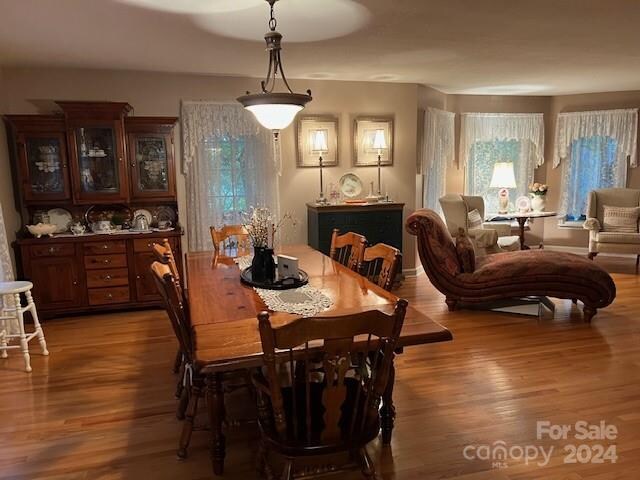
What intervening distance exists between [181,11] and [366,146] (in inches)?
121

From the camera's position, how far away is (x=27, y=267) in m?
4.32

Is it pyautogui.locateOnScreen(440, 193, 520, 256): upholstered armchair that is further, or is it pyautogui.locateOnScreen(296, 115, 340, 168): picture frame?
pyautogui.locateOnScreen(440, 193, 520, 256): upholstered armchair

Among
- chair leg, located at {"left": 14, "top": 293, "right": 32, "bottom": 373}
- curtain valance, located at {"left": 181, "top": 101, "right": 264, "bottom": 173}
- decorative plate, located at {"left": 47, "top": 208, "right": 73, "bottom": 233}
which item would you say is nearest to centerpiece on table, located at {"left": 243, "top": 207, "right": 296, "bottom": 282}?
chair leg, located at {"left": 14, "top": 293, "right": 32, "bottom": 373}

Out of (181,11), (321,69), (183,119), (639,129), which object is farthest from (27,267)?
(639,129)

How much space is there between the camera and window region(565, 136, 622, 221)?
6.91 meters

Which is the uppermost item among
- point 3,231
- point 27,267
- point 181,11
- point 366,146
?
point 181,11

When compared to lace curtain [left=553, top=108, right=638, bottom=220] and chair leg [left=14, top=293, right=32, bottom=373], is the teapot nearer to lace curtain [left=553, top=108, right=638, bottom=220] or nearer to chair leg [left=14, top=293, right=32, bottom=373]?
chair leg [left=14, top=293, right=32, bottom=373]

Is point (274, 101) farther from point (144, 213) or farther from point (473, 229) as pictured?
point (473, 229)

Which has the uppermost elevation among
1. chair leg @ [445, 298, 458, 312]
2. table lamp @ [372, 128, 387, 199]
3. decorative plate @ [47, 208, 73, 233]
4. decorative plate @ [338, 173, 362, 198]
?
table lamp @ [372, 128, 387, 199]

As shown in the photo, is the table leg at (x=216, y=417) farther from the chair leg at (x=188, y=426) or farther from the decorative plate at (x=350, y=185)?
the decorative plate at (x=350, y=185)

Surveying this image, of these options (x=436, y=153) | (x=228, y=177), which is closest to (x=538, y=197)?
(x=436, y=153)

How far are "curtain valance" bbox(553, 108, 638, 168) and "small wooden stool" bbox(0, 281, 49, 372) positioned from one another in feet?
22.9

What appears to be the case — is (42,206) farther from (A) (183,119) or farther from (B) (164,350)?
(B) (164,350)

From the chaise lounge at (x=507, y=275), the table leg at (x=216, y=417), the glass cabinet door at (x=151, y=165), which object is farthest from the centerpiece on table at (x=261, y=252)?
the glass cabinet door at (x=151, y=165)
